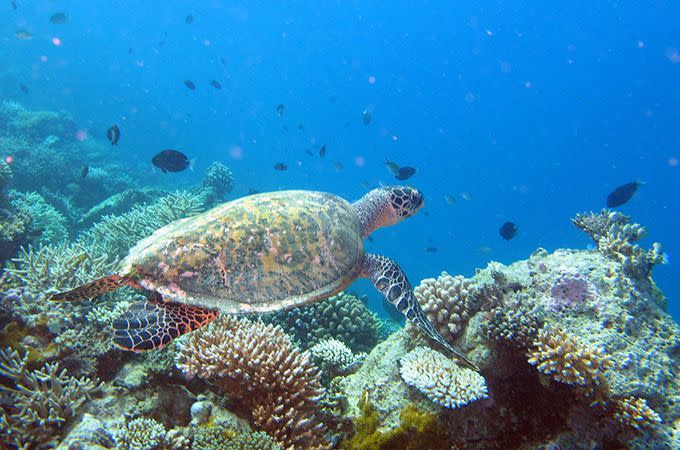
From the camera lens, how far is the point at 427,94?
370 feet

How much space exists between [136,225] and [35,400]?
5871mm

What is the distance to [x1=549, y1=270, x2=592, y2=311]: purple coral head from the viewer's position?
11.8 feet

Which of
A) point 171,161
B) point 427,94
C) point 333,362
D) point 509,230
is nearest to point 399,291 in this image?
point 333,362

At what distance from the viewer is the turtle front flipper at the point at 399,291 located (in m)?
3.36

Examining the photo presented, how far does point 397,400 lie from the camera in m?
3.11

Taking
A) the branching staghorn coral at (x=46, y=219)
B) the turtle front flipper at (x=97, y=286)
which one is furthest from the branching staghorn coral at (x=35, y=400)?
the branching staghorn coral at (x=46, y=219)

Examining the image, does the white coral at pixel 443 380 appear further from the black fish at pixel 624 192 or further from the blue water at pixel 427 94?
the blue water at pixel 427 94

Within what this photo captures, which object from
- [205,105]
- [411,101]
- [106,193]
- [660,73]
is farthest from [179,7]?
[660,73]

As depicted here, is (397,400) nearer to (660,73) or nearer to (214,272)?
(214,272)

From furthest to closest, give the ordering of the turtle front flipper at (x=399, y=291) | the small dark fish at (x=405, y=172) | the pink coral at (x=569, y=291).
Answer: the small dark fish at (x=405, y=172) < the pink coral at (x=569, y=291) < the turtle front flipper at (x=399, y=291)

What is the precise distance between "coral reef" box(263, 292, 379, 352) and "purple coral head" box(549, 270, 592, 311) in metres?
3.36

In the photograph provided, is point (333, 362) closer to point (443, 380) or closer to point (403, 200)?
point (443, 380)

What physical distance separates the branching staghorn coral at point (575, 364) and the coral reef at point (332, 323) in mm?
3436

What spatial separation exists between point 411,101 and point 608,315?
390 feet
